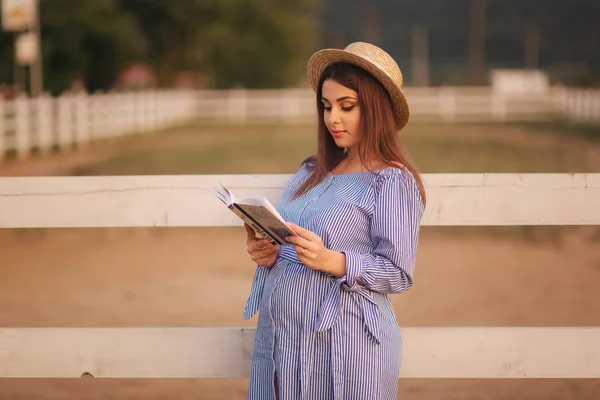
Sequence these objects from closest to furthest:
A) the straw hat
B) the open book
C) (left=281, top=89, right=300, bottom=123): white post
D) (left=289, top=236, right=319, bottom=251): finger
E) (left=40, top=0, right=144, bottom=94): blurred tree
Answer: the open book
(left=289, top=236, right=319, bottom=251): finger
the straw hat
(left=40, top=0, right=144, bottom=94): blurred tree
(left=281, top=89, right=300, bottom=123): white post

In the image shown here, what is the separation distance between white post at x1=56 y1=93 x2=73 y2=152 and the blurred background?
0.05 meters

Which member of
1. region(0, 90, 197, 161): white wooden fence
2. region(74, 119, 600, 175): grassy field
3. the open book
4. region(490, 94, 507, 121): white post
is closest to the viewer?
the open book

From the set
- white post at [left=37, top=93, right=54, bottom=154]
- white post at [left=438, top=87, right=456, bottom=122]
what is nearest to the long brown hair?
white post at [left=37, top=93, right=54, bottom=154]

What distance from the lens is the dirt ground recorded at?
4801 millimetres

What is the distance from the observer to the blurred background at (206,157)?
6070mm

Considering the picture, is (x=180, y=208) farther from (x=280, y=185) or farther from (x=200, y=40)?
(x=200, y=40)

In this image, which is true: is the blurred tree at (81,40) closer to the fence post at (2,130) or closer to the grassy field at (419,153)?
the grassy field at (419,153)

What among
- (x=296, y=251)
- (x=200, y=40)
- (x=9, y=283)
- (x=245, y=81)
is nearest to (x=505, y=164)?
(x=9, y=283)

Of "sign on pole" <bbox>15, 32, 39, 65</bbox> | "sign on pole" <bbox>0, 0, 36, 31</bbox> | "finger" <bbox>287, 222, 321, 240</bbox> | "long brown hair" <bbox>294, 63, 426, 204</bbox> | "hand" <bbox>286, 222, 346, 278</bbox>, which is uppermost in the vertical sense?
"sign on pole" <bbox>0, 0, 36, 31</bbox>

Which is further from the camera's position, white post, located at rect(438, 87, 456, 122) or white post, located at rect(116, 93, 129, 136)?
white post, located at rect(438, 87, 456, 122)

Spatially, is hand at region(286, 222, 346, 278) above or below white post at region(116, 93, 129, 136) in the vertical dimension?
below

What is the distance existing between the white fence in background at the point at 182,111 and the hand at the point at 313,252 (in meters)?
14.4

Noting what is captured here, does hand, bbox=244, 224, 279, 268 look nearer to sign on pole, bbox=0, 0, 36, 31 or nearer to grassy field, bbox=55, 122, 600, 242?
grassy field, bbox=55, 122, 600, 242

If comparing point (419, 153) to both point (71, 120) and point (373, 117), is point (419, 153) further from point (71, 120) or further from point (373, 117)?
point (373, 117)
